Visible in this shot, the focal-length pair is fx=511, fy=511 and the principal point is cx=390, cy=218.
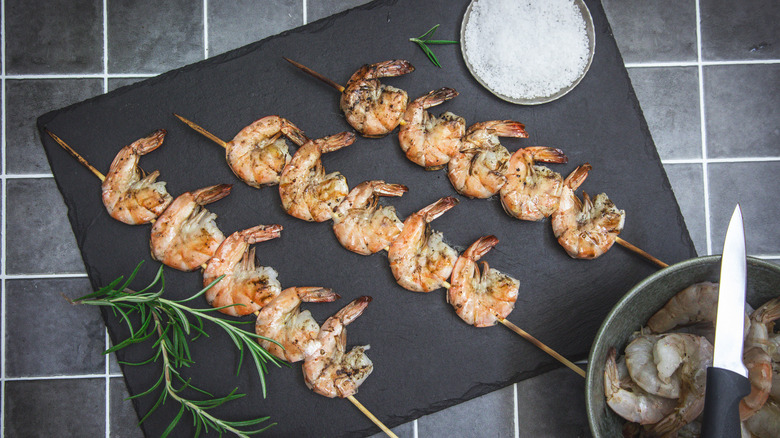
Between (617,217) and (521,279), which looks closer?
(617,217)

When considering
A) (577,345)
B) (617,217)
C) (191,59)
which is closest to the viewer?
(617,217)

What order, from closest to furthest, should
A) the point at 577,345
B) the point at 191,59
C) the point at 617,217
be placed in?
the point at 617,217, the point at 577,345, the point at 191,59

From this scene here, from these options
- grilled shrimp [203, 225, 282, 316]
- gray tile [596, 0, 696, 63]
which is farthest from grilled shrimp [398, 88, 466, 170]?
gray tile [596, 0, 696, 63]

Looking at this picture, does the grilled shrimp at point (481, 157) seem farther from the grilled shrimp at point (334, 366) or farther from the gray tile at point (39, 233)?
the gray tile at point (39, 233)

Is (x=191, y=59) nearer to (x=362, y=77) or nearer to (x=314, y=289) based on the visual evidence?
(x=362, y=77)

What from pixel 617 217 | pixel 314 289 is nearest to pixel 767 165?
pixel 617 217

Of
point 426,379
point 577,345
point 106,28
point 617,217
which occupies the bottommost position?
point 426,379

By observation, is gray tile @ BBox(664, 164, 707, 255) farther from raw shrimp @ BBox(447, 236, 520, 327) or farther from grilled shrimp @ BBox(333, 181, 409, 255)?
grilled shrimp @ BBox(333, 181, 409, 255)

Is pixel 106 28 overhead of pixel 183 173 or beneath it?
overhead
